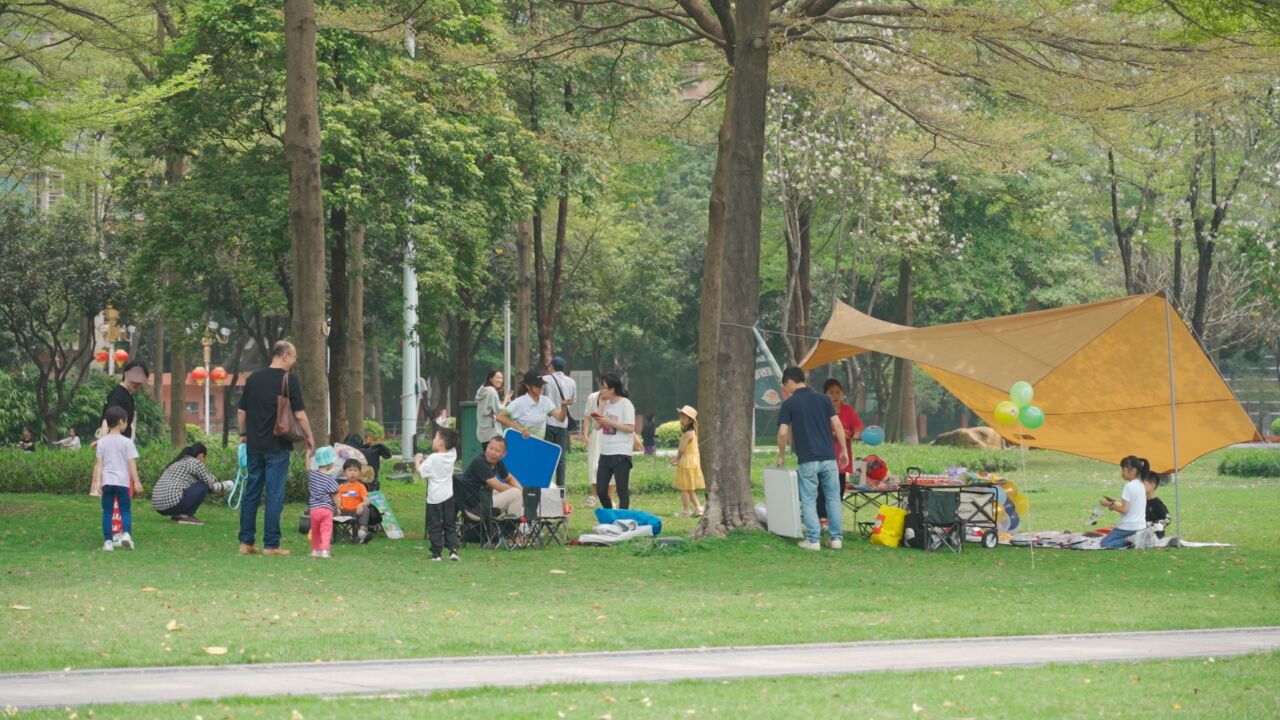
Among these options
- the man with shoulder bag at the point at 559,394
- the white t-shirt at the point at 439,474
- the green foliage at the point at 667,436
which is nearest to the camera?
the white t-shirt at the point at 439,474

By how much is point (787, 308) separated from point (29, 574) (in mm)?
25841

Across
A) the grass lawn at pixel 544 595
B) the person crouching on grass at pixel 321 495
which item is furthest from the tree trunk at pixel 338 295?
the person crouching on grass at pixel 321 495

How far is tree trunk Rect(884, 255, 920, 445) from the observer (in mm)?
45094

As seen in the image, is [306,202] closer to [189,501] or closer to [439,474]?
[189,501]

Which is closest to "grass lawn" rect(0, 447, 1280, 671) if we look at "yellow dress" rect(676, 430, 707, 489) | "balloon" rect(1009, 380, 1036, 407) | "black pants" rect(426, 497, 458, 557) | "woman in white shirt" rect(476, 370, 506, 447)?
"black pants" rect(426, 497, 458, 557)

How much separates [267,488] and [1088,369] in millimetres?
9406

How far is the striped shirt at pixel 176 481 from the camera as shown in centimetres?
1758

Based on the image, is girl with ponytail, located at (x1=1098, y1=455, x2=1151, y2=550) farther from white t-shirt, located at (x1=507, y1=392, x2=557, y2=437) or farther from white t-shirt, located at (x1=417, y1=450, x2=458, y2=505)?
white t-shirt, located at (x1=417, y1=450, x2=458, y2=505)

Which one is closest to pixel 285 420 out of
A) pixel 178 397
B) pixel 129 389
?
pixel 129 389

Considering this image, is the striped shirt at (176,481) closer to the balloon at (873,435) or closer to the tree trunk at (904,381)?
the balloon at (873,435)

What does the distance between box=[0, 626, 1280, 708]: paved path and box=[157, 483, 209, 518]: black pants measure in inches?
382

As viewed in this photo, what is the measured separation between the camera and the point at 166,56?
938 inches

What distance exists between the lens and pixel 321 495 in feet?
48.1

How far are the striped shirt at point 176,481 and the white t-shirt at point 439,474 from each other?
4.61 meters
